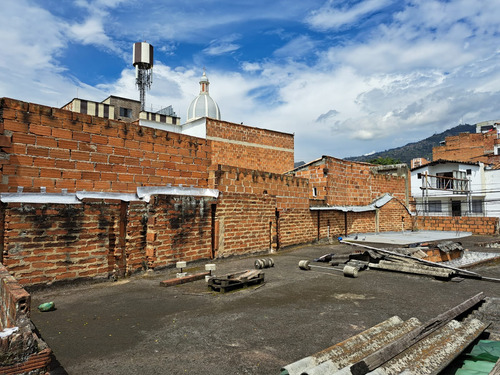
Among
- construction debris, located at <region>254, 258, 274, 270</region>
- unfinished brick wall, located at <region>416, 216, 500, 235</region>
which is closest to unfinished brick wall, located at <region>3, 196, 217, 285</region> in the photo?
construction debris, located at <region>254, 258, 274, 270</region>

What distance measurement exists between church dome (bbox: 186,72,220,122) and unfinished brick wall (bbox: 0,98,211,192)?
2813 centimetres

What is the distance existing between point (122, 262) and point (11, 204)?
2496 millimetres

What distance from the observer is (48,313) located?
16.4 ft

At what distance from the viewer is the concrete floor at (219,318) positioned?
3496 mm

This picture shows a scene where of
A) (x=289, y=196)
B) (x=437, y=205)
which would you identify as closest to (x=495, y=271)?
(x=289, y=196)

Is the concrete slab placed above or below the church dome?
below

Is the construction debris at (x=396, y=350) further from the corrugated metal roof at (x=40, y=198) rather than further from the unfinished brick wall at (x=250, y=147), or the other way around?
the unfinished brick wall at (x=250, y=147)

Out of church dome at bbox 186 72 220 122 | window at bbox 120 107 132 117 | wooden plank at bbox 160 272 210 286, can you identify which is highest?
window at bbox 120 107 132 117

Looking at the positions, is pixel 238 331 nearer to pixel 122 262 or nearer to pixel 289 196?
pixel 122 262

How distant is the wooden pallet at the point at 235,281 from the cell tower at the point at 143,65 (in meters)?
43.8

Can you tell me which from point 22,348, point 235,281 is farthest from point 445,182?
point 22,348

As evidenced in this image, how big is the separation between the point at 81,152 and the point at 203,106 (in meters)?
30.8

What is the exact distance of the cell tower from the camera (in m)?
44.4

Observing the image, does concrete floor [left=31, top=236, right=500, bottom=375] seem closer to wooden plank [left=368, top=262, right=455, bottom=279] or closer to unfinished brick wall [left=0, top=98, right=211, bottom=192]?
wooden plank [left=368, top=262, right=455, bottom=279]
